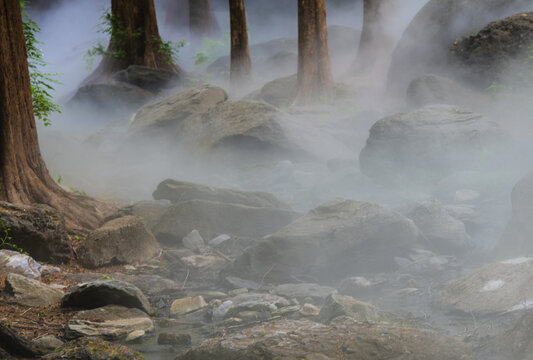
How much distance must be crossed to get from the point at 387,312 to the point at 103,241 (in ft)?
11.3

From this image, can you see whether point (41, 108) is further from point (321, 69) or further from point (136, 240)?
point (321, 69)

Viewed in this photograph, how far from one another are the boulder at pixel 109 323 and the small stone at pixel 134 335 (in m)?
0.03

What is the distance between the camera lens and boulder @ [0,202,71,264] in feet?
18.4

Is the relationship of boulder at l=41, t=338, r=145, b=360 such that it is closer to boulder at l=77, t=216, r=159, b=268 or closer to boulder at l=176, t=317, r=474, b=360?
boulder at l=176, t=317, r=474, b=360

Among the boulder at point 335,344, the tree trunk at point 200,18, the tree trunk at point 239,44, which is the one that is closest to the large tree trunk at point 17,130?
the boulder at point 335,344

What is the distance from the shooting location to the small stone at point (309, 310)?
191 inches

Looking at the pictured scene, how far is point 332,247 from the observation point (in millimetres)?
A: 6266

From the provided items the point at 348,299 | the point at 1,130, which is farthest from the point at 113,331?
the point at 1,130

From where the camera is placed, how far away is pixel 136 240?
684 centimetres

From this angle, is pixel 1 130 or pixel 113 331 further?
pixel 1 130

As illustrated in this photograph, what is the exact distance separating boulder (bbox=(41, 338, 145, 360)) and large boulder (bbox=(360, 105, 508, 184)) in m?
7.34

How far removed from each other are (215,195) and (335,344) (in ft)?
18.5

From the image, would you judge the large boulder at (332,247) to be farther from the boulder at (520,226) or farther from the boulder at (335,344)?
the boulder at (335,344)

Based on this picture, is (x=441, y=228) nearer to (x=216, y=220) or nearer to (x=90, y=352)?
(x=216, y=220)
